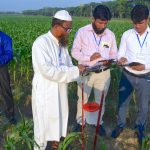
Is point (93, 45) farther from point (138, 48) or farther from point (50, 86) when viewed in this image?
point (50, 86)

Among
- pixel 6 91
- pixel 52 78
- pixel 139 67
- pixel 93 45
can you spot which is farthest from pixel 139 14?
pixel 6 91

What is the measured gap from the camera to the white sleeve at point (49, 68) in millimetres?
4145

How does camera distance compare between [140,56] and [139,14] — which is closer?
A: [139,14]

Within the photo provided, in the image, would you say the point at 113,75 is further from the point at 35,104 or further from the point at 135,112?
the point at 35,104

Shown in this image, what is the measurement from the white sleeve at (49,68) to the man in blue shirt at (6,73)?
1950mm

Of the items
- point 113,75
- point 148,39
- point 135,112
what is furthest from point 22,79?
point 148,39

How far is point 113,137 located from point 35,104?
6.35 feet

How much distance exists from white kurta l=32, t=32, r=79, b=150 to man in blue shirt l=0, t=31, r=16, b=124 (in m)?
1.76

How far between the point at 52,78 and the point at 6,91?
2.40 m

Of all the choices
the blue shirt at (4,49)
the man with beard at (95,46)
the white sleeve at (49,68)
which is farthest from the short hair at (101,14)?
the blue shirt at (4,49)

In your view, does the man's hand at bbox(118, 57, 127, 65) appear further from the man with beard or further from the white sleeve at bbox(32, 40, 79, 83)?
the white sleeve at bbox(32, 40, 79, 83)

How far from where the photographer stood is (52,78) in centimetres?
423

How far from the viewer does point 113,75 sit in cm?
836

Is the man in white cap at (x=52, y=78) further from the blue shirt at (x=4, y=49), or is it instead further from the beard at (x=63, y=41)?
the blue shirt at (x=4, y=49)
